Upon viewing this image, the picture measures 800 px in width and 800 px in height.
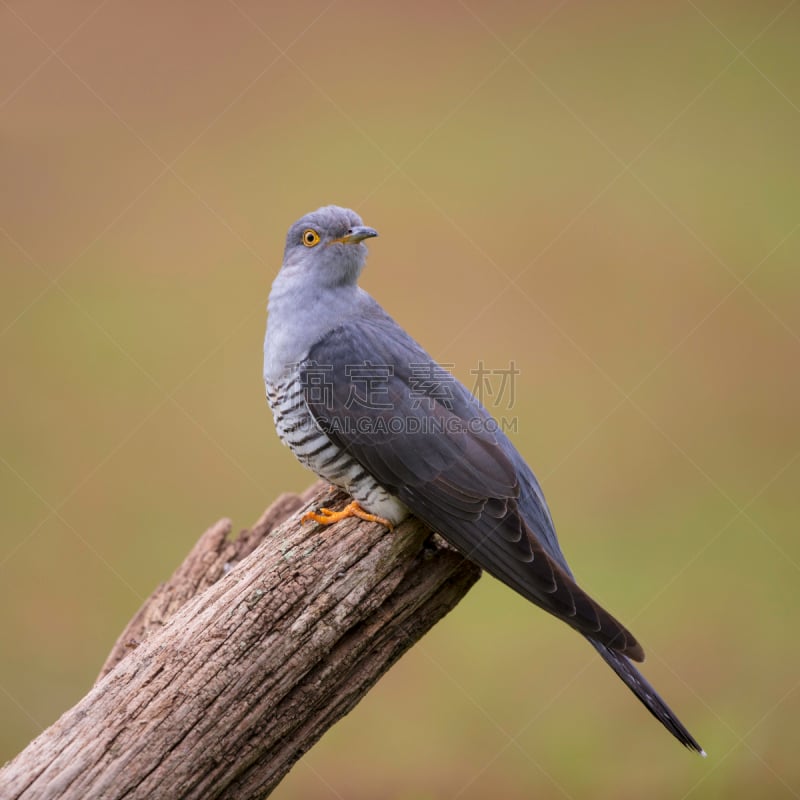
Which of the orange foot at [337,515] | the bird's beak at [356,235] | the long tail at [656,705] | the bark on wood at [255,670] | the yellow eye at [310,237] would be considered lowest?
the bark on wood at [255,670]

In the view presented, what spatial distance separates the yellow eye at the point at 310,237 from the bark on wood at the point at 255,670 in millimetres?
1078

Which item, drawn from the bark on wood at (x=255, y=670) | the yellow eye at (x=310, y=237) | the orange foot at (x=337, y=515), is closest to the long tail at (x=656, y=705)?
the bark on wood at (x=255, y=670)

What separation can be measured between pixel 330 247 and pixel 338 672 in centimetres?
154

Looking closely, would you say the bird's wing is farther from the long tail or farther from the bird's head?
A: the bird's head

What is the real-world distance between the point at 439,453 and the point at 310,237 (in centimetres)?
99

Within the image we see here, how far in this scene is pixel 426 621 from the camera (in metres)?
2.96

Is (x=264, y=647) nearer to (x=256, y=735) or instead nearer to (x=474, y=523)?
(x=256, y=735)

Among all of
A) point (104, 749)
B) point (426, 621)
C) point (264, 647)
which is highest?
point (426, 621)

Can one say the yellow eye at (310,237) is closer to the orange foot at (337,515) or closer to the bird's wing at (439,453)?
the bird's wing at (439,453)

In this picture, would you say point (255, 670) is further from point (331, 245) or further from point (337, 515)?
point (331, 245)

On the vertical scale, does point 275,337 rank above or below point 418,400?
below

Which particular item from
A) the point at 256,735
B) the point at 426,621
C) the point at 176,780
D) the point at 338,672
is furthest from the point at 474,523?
the point at 176,780

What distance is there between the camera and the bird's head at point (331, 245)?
3.40 meters

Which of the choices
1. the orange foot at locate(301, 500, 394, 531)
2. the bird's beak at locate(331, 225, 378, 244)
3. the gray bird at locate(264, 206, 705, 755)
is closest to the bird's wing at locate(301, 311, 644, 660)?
the gray bird at locate(264, 206, 705, 755)
